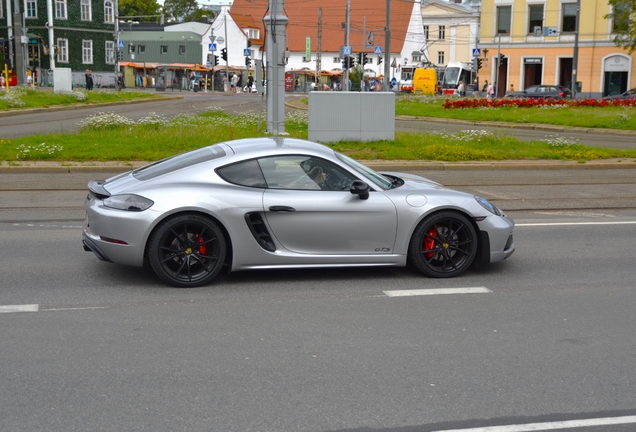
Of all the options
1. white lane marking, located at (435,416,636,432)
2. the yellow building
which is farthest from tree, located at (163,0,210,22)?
white lane marking, located at (435,416,636,432)

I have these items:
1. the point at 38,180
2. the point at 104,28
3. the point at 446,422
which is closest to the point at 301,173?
the point at 446,422

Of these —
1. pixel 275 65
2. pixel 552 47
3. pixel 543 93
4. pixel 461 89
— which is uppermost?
pixel 552 47

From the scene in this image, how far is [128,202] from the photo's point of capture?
7062 mm

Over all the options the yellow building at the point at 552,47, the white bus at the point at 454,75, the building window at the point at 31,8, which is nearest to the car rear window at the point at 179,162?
the yellow building at the point at 552,47

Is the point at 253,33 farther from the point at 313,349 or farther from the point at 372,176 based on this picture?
the point at 313,349

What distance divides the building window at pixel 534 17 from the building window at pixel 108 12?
3741 cm

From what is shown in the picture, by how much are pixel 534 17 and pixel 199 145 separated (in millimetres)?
56261

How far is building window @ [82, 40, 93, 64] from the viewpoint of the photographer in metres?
71.9

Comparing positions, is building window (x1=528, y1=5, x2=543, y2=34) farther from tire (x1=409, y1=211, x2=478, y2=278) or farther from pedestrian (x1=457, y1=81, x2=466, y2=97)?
tire (x1=409, y1=211, x2=478, y2=278)

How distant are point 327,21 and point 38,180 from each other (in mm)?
83258

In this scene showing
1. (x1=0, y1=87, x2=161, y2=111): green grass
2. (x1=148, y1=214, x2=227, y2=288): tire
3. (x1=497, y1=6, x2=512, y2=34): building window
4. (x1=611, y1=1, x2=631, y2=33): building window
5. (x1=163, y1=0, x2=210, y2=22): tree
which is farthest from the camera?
(x1=163, y1=0, x2=210, y2=22): tree

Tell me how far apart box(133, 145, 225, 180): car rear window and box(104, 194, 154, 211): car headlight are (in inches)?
15.4

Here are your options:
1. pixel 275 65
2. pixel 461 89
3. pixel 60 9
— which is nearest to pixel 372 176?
pixel 275 65

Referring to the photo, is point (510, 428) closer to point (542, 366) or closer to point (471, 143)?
point (542, 366)
